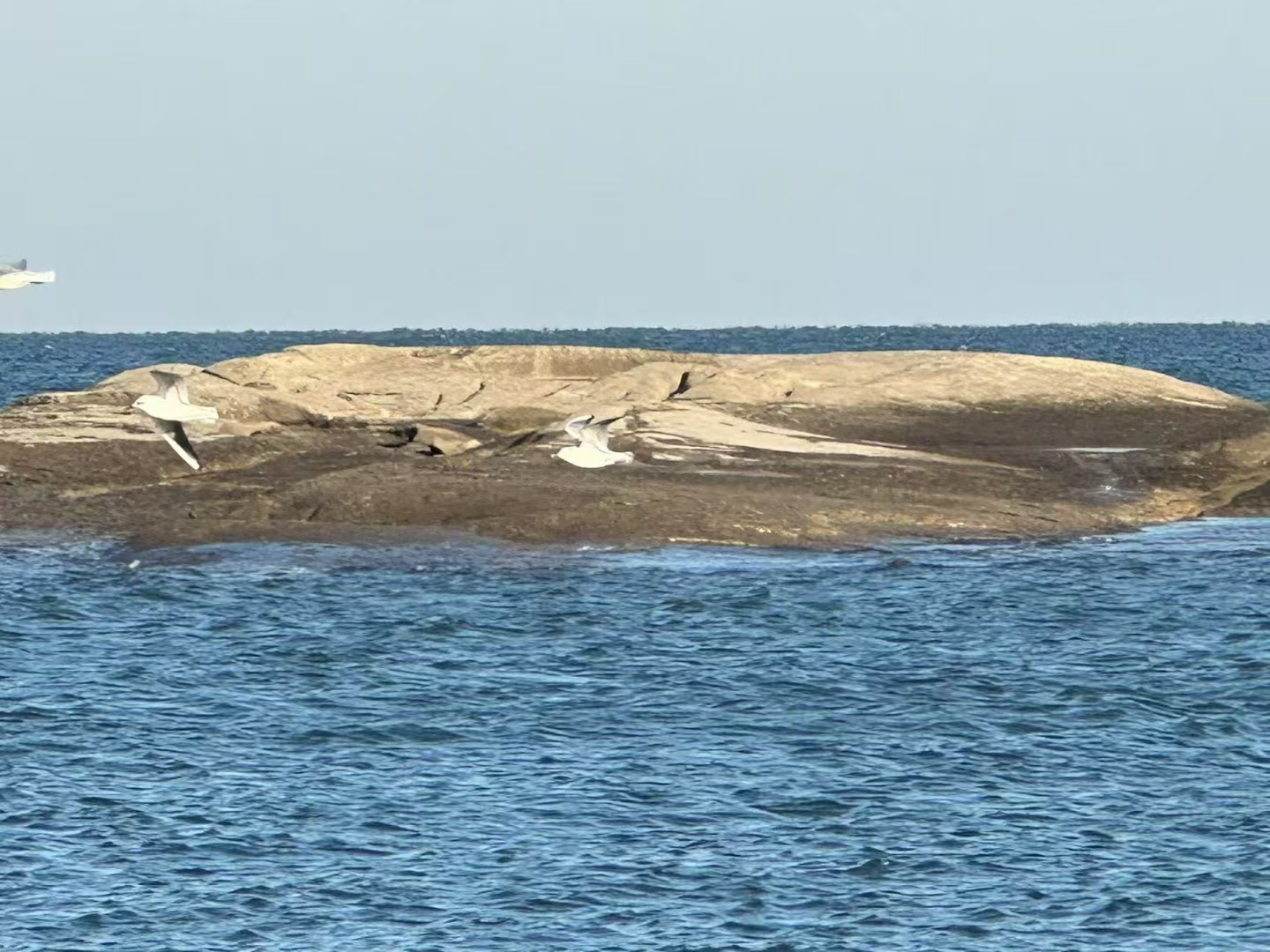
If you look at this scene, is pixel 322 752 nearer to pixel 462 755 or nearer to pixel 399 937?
pixel 462 755

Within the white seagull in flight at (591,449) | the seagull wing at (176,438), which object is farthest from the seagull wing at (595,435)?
the seagull wing at (176,438)

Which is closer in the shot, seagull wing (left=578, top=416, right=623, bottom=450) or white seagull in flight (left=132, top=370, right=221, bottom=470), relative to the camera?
white seagull in flight (left=132, top=370, right=221, bottom=470)

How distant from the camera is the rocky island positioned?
33281 millimetres

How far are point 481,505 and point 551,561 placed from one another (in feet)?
6.43

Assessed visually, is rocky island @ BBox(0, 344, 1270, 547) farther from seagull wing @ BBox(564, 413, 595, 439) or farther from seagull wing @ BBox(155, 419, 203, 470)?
seagull wing @ BBox(155, 419, 203, 470)

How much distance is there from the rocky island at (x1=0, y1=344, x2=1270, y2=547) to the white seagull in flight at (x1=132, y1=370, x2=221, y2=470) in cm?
226

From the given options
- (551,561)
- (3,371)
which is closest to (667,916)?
(551,561)

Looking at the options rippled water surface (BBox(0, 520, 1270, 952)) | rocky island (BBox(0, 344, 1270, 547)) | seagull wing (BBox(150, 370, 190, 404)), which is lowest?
rippled water surface (BBox(0, 520, 1270, 952))

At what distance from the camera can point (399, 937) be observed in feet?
54.9

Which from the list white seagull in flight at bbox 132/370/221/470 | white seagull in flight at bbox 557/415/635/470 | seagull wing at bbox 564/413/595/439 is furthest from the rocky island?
white seagull in flight at bbox 132/370/221/470

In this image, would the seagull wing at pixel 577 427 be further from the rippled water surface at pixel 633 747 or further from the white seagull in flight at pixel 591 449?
the rippled water surface at pixel 633 747

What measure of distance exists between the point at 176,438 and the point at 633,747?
35.7 feet

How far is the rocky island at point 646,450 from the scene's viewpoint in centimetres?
3328

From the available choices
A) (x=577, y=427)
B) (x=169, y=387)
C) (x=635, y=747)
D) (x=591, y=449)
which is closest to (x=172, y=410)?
(x=169, y=387)
